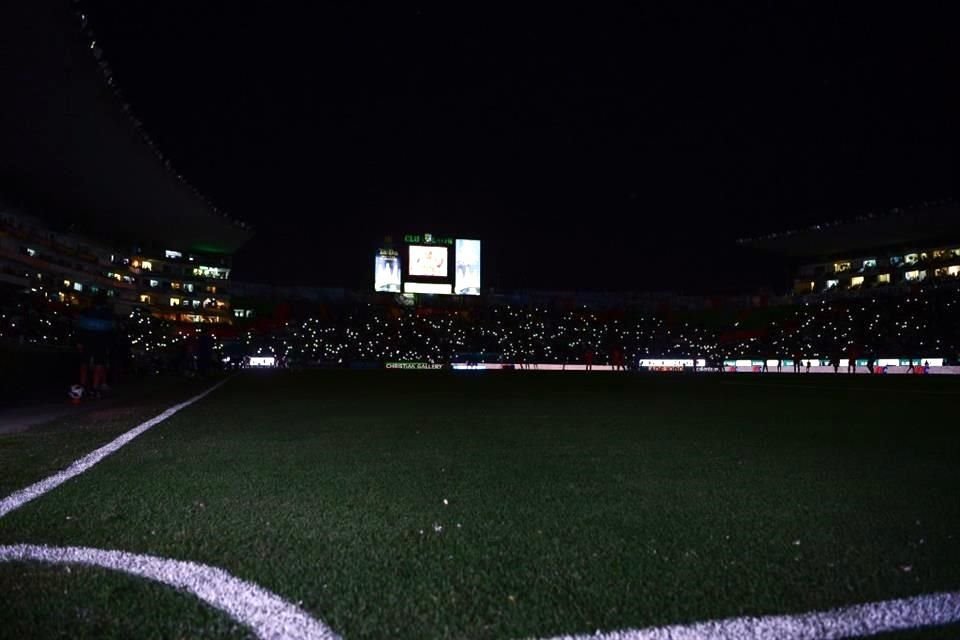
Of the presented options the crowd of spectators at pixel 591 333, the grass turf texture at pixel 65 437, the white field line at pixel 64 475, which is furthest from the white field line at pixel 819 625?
the crowd of spectators at pixel 591 333

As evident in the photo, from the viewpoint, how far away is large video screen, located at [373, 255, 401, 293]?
164 ft

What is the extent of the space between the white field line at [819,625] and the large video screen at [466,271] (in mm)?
48484

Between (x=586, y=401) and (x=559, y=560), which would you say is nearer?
(x=559, y=560)

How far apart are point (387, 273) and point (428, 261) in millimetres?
2867

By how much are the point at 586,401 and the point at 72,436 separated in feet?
25.0

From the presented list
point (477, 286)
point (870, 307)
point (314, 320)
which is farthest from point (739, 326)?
point (314, 320)

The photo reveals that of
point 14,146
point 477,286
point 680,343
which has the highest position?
point 14,146

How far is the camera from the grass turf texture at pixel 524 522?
2355 mm

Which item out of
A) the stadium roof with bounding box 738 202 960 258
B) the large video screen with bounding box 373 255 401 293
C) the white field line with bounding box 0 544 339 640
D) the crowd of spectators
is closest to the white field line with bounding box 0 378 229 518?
the white field line with bounding box 0 544 339 640

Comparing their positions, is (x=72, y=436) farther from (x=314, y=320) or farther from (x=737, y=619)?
(x=314, y=320)

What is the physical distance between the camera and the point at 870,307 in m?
61.9

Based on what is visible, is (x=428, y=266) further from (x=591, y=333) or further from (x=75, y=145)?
(x=75, y=145)

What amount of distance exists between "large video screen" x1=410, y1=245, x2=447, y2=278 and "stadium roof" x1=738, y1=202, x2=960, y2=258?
39.2 meters

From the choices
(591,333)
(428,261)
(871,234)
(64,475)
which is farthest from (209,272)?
(64,475)
